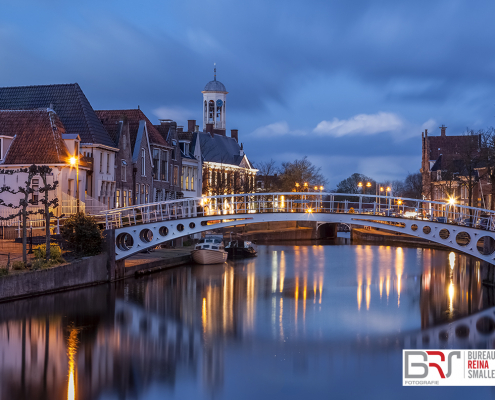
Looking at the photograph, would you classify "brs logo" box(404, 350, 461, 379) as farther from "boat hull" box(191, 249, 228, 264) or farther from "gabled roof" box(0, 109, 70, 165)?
"boat hull" box(191, 249, 228, 264)

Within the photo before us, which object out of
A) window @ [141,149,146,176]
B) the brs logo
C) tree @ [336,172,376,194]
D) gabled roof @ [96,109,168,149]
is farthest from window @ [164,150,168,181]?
tree @ [336,172,376,194]

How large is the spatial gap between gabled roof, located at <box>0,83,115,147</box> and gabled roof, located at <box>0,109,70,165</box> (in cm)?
181

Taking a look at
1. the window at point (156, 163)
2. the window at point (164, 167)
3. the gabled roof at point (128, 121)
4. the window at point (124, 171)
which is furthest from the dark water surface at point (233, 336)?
the window at point (164, 167)

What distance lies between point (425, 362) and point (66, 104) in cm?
3271

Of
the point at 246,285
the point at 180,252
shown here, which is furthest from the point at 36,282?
the point at 180,252

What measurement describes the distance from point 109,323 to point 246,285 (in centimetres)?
1428

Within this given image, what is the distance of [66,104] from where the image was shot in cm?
4919

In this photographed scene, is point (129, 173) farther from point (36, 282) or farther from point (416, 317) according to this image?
point (416, 317)

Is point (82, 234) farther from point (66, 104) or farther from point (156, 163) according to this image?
point (156, 163)

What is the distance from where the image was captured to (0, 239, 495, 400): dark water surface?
21875 millimetres

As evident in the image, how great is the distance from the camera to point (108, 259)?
127ft

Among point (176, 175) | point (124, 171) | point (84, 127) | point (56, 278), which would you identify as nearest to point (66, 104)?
point (84, 127)

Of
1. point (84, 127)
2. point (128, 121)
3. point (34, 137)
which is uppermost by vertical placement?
point (128, 121)

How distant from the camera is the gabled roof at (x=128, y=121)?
53.2 m
